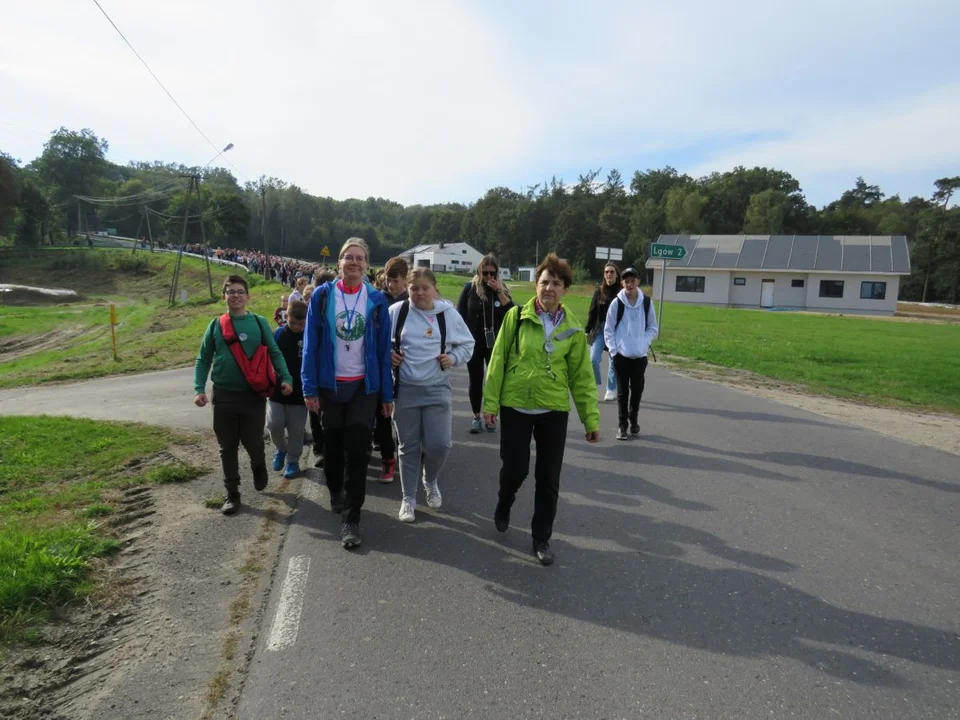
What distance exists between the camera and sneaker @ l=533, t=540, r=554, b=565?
4.15 meters

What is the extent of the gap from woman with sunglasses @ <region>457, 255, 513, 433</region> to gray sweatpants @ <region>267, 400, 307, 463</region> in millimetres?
1973

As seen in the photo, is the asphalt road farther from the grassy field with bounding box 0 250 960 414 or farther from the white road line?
the grassy field with bounding box 0 250 960 414

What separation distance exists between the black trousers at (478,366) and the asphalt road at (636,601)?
120 cm

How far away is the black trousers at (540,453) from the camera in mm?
4199

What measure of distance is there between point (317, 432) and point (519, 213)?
10128 centimetres

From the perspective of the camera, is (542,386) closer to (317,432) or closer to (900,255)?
(317,432)

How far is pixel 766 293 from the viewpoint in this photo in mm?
47938

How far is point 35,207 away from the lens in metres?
70.4

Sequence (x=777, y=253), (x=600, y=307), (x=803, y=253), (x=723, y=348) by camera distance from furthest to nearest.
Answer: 1. (x=777, y=253)
2. (x=803, y=253)
3. (x=723, y=348)
4. (x=600, y=307)

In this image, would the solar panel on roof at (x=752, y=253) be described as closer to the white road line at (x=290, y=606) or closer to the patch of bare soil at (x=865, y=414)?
the patch of bare soil at (x=865, y=414)

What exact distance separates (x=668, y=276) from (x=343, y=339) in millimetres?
50226

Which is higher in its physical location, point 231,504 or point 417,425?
point 417,425

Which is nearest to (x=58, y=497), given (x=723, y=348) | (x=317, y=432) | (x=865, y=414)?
(x=317, y=432)

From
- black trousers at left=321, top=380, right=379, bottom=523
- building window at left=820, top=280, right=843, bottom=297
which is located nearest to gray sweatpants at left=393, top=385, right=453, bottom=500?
black trousers at left=321, top=380, right=379, bottom=523
